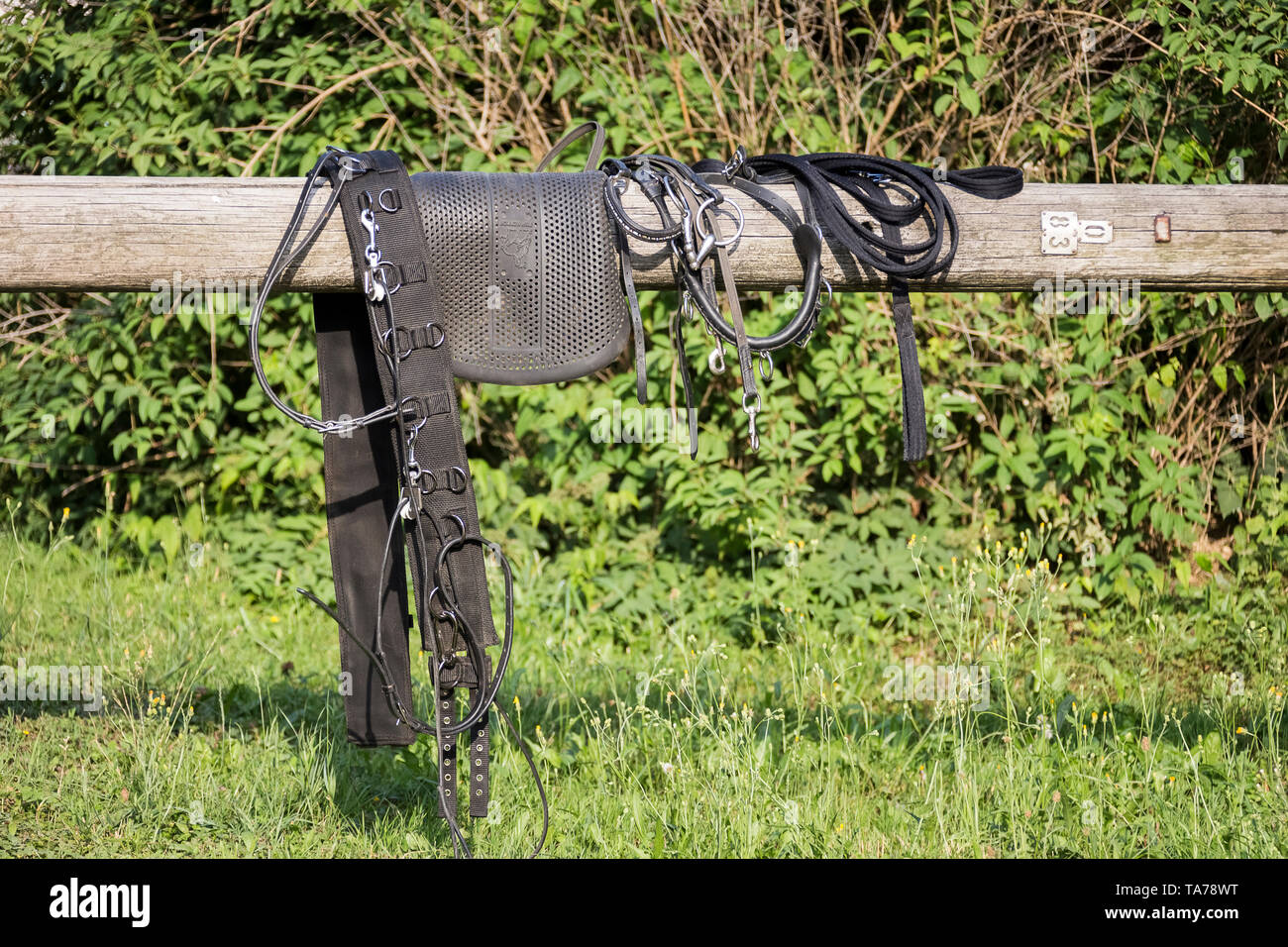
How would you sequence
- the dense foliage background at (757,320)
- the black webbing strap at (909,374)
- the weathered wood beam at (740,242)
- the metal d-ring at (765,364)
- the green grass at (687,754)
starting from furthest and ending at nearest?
the dense foliage background at (757,320), the green grass at (687,754), the black webbing strap at (909,374), the metal d-ring at (765,364), the weathered wood beam at (740,242)

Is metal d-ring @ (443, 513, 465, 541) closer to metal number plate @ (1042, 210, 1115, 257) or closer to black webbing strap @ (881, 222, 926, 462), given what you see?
black webbing strap @ (881, 222, 926, 462)

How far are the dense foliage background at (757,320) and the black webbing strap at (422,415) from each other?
2427 mm

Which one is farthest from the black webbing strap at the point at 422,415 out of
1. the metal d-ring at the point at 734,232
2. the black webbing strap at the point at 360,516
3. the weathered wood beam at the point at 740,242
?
the metal d-ring at the point at 734,232

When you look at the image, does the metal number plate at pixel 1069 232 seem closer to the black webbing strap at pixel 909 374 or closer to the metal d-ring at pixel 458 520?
the black webbing strap at pixel 909 374

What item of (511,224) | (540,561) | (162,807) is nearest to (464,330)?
(511,224)

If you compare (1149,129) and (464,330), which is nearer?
(464,330)

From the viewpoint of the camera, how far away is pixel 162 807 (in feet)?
10.5

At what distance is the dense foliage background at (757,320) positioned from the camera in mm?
4855

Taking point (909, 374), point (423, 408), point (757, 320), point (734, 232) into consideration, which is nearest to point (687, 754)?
point (909, 374)

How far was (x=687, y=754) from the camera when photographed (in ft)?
11.1

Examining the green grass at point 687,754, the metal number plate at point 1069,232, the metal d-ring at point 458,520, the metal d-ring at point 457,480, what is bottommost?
the green grass at point 687,754

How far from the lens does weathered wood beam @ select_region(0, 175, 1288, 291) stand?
238 centimetres

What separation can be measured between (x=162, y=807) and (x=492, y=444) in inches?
108
